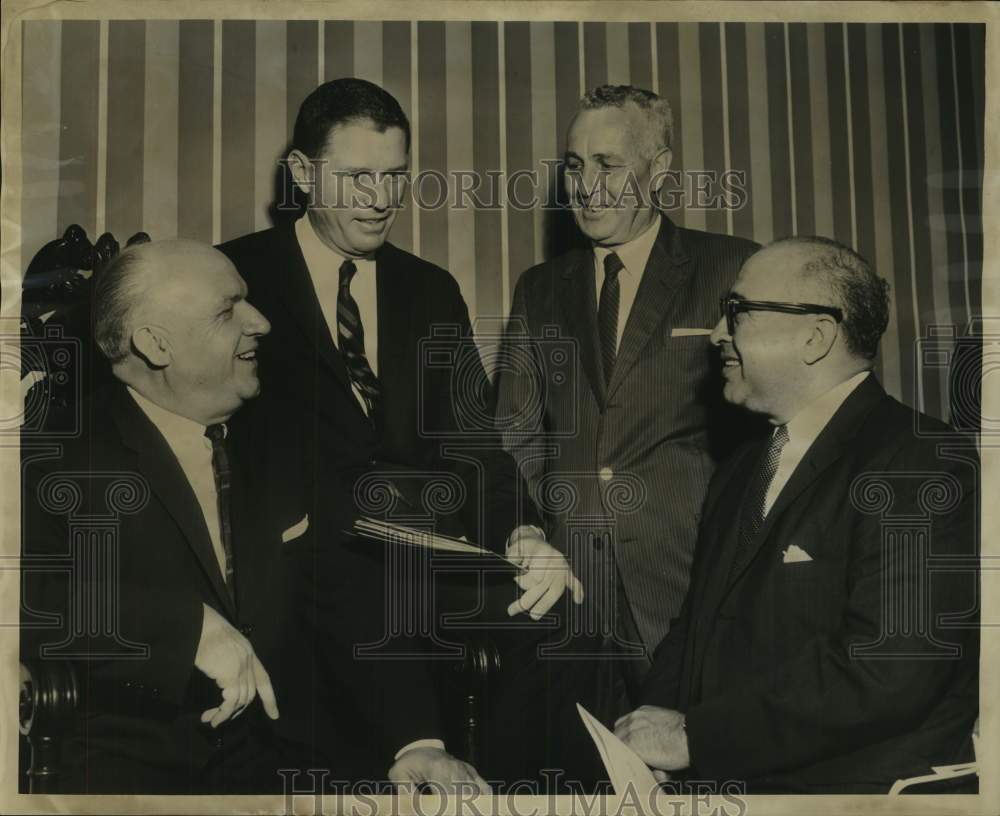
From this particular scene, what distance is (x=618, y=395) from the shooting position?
15.5 ft

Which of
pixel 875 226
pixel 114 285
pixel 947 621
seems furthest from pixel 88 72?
pixel 947 621

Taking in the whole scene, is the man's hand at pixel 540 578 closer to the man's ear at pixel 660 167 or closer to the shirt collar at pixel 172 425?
the shirt collar at pixel 172 425

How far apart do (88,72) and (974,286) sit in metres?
3.13

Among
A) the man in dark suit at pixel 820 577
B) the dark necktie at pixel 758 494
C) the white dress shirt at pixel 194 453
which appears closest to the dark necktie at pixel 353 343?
the white dress shirt at pixel 194 453

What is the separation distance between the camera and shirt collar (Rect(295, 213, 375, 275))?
15.8 feet

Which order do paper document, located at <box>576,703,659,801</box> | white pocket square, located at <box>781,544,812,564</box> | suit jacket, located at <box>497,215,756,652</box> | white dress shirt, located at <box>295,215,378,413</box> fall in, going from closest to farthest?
white pocket square, located at <box>781,544,812,564</box>
paper document, located at <box>576,703,659,801</box>
suit jacket, located at <box>497,215,756,652</box>
white dress shirt, located at <box>295,215,378,413</box>

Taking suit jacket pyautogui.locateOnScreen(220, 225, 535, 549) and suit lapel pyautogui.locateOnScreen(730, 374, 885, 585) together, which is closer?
suit lapel pyautogui.locateOnScreen(730, 374, 885, 585)

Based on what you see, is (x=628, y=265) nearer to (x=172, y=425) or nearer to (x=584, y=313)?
(x=584, y=313)

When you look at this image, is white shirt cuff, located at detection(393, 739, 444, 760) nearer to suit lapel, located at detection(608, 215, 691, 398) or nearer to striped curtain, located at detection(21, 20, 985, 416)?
suit lapel, located at detection(608, 215, 691, 398)

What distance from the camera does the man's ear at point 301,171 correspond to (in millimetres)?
4824

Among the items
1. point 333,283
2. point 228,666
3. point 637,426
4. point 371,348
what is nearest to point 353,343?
point 371,348

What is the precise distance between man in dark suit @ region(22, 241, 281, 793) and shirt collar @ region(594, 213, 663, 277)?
1.15 meters

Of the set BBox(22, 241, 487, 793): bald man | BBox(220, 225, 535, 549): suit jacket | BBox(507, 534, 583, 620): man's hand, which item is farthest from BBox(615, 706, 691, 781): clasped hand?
BBox(220, 225, 535, 549): suit jacket

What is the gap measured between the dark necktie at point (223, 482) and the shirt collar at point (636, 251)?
1.39 metres
